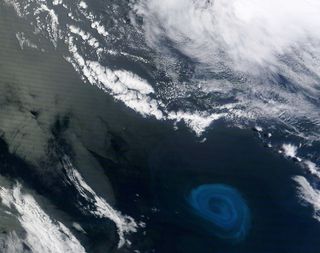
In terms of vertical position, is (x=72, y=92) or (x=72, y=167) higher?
(x=72, y=92)

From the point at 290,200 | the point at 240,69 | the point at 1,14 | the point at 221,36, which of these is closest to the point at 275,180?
the point at 290,200

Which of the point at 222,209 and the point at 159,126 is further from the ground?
the point at 159,126

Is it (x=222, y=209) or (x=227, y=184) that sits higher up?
(x=227, y=184)

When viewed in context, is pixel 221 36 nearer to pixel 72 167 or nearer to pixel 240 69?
pixel 240 69

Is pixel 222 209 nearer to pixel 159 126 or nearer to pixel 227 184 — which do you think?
pixel 227 184

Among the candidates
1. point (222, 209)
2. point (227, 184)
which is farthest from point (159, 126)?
point (222, 209)
